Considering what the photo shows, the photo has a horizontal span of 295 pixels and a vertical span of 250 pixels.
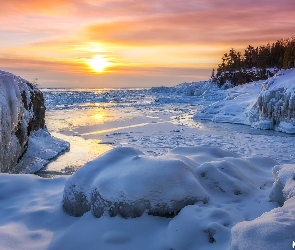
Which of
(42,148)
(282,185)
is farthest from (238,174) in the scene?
(42,148)

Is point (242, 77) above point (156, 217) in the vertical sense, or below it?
above

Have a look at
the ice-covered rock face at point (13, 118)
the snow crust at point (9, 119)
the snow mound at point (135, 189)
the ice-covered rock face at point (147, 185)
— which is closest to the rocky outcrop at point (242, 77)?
the ice-covered rock face at point (13, 118)

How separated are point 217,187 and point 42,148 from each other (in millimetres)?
6613

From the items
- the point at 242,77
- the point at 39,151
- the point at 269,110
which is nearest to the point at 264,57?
the point at 242,77

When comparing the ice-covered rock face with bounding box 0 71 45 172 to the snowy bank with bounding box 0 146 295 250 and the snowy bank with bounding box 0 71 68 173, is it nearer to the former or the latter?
the snowy bank with bounding box 0 71 68 173

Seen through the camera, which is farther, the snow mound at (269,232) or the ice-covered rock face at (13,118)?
the ice-covered rock face at (13,118)

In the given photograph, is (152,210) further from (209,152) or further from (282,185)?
(209,152)

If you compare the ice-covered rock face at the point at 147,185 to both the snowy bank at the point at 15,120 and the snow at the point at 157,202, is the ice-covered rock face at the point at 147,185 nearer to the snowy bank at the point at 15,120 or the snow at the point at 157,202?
the snow at the point at 157,202

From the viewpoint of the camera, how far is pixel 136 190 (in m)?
2.97

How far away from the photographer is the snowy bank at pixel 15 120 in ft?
21.8

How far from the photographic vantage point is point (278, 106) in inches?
606

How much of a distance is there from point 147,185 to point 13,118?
203 inches

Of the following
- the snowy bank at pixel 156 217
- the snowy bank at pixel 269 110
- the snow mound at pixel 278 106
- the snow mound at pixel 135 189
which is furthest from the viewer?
the snowy bank at pixel 269 110

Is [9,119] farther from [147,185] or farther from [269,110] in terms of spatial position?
[269,110]
